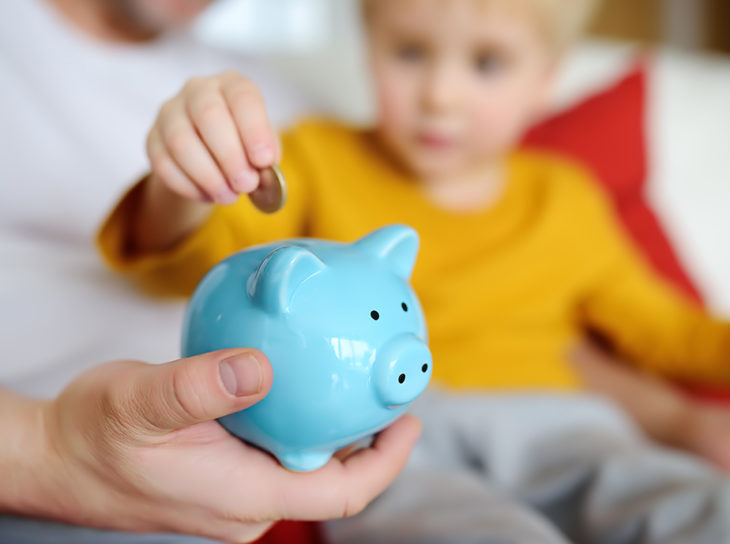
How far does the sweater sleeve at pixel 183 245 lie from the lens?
1.83ft

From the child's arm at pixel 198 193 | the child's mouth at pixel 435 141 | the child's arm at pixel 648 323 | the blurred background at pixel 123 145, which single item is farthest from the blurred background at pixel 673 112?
the child's arm at pixel 198 193

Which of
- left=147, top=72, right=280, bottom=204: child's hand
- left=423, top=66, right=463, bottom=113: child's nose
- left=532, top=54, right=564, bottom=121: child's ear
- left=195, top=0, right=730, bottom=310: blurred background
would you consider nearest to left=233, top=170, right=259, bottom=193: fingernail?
left=147, top=72, right=280, bottom=204: child's hand

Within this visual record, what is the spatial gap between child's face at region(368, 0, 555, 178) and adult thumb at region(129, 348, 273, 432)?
460mm

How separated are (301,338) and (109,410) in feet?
0.34

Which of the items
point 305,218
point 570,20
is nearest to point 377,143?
point 305,218

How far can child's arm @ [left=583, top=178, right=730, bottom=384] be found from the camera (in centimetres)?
84

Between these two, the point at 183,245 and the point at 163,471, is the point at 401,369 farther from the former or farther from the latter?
the point at 183,245

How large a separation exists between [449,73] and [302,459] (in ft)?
1.53

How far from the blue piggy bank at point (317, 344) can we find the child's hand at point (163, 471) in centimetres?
2

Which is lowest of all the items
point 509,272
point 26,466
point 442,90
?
point 509,272

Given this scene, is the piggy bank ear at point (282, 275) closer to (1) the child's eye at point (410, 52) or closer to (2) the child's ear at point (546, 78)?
(1) the child's eye at point (410, 52)

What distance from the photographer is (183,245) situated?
1.88 ft

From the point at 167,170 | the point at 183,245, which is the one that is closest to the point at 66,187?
the point at 183,245

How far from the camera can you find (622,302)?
888 mm
